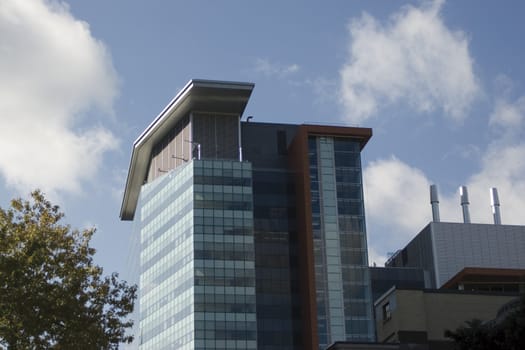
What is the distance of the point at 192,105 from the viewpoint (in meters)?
156

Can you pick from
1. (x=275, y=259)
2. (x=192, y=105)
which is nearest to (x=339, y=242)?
(x=275, y=259)

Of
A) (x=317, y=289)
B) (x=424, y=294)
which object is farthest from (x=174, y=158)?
(x=424, y=294)

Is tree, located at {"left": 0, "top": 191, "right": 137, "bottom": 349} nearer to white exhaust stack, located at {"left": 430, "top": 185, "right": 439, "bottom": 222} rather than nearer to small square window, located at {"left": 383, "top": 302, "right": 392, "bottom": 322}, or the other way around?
small square window, located at {"left": 383, "top": 302, "right": 392, "bottom": 322}

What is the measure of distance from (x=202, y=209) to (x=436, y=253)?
37.8m

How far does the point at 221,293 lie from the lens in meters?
148

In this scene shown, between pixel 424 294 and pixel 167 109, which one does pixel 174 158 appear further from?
pixel 424 294

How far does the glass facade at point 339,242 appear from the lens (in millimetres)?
149000

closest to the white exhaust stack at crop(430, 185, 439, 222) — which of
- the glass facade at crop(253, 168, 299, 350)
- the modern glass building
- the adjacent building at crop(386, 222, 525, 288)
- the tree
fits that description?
the adjacent building at crop(386, 222, 525, 288)

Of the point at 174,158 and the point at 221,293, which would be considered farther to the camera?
the point at 174,158

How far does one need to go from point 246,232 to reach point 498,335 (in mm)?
112552

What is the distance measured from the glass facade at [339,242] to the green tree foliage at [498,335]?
347 feet

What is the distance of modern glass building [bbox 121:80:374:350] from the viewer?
147875 mm

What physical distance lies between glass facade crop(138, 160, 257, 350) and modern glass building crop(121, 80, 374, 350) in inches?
6.7

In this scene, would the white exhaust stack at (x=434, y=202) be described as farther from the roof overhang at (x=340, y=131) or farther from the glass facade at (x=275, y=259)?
the glass facade at (x=275, y=259)
